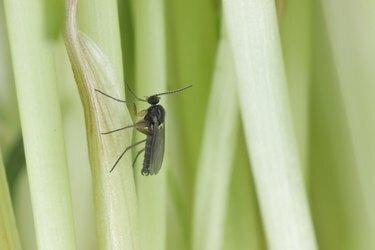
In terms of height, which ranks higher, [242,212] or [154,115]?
[154,115]

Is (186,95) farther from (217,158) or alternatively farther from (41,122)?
(41,122)

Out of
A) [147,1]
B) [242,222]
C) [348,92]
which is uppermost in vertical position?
[147,1]

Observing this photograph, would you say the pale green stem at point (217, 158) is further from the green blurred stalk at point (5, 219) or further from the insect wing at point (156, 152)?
the green blurred stalk at point (5, 219)

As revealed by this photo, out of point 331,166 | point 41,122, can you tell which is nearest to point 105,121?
point 41,122

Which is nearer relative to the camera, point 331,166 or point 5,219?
point 5,219

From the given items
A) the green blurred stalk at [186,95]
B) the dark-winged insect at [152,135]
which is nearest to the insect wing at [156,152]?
the dark-winged insect at [152,135]

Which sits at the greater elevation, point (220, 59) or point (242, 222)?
point (220, 59)

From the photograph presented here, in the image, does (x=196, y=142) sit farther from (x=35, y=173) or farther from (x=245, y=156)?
(x=35, y=173)

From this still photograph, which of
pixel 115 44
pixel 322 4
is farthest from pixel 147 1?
pixel 322 4
